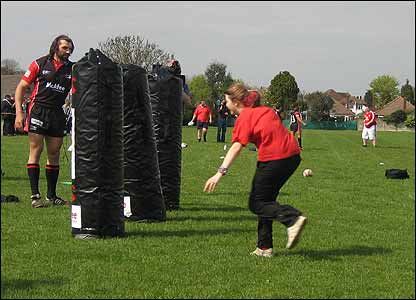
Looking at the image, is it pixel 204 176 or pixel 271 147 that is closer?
pixel 271 147

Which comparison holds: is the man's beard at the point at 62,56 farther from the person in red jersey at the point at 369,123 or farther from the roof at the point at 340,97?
the roof at the point at 340,97

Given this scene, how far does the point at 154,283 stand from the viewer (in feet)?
18.6

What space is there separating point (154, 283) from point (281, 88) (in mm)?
68503

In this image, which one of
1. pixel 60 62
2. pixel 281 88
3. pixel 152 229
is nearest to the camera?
pixel 152 229

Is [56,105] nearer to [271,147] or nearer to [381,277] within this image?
[271,147]

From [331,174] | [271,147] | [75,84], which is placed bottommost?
[331,174]

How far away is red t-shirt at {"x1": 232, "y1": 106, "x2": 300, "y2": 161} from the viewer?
270 inches

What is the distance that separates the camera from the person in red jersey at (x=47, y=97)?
950cm

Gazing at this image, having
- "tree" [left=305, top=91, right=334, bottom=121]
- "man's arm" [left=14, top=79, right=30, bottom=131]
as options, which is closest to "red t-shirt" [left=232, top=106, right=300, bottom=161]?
"man's arm" [left=14, top=79, right=30, bottom=131]

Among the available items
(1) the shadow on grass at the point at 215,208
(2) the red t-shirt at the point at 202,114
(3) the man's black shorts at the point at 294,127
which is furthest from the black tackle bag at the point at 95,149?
(2) the red t-shirt at the point at 202,114

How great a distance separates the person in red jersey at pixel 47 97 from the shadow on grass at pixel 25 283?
4159mm

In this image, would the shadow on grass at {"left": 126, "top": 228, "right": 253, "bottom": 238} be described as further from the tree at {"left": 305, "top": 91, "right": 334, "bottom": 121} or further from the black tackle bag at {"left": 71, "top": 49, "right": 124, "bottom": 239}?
the tree at {"left": 305, "top": 91, "right": 334, "bottom": 121}

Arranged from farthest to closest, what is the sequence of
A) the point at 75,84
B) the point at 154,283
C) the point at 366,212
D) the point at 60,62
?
the point at 366,212 → the point at 60,62 → the point at 75,84 → the point at 154,283

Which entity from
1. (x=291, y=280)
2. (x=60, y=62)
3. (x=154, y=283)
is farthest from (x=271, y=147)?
(x=60, y=62)
